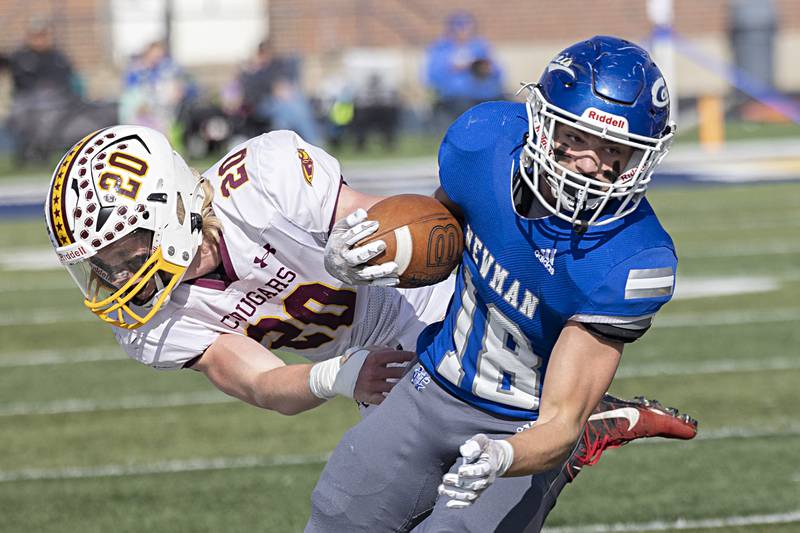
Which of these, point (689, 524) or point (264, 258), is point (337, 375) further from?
point (689, 524)

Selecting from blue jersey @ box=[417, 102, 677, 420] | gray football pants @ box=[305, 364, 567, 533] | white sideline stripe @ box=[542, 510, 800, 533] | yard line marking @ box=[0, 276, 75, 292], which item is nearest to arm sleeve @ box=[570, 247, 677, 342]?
blue jersey @ box=[417, 102, 677, 420]

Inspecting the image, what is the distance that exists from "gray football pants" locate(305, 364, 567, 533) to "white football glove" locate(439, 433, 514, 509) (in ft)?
Result: 1.60

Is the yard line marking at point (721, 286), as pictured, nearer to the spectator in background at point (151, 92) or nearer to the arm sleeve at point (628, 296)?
the arm sleeve at point (628, 296)

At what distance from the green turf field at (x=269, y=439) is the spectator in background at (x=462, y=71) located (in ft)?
28.0

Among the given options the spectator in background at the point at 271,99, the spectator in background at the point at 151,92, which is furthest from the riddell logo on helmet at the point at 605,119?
the spectator in background at the point at 271,99

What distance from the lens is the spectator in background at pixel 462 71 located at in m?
16.9

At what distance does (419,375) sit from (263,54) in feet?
46.3

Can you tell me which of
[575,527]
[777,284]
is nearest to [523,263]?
[575,527]

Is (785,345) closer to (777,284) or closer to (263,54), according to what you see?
(777,284)

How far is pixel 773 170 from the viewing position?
13938 mm

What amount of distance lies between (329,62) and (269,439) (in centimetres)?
1589

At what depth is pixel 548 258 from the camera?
9.76ft

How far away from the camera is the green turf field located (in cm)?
470

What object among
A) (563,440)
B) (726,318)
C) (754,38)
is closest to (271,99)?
(754,38)
